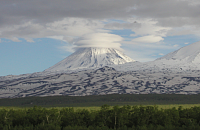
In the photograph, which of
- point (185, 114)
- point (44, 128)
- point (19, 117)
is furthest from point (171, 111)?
point (19, 117)

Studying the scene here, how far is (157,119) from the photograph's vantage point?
115 meters

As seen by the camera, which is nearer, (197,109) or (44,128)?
(44,128)

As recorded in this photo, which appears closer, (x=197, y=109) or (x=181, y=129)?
(x=181, y=129)

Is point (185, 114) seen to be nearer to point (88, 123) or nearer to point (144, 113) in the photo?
point (144, 113)

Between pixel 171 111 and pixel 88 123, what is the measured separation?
123 feet

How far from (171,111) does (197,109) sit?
50.0 ft

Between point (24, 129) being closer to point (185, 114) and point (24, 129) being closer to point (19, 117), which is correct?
point (19, 117)

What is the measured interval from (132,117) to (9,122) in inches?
2019

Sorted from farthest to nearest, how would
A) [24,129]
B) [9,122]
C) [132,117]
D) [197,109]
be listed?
1. [197,109]
2. [132,117]
3. [9,122]
4. [24,129]

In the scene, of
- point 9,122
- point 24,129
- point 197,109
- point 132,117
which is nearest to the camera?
point 24,129

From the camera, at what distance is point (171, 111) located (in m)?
121

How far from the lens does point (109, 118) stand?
11562 centimetres

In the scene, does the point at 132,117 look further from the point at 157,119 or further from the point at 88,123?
the point at 88,123

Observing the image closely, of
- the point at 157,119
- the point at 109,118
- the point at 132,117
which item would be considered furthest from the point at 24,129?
the point at 157,119
